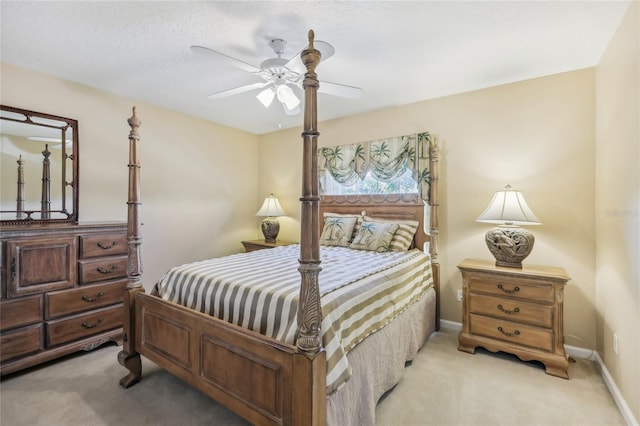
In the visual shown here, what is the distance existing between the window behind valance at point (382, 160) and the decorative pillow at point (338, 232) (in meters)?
0.58

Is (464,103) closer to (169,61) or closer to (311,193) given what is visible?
(311,193)

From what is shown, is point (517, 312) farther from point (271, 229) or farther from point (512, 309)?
point (271, 229)

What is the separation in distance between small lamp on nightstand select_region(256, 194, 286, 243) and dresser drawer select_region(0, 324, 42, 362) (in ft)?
8.12

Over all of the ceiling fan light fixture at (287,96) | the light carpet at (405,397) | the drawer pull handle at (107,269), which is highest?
the ceiling fan light fixture at (287,96)

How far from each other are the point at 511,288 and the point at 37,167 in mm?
4213

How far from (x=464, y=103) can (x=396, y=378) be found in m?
2.69

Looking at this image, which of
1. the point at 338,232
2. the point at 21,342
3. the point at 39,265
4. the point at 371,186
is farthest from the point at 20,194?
the point at 371,186

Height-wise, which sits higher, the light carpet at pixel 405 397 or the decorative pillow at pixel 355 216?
the decorative pillow at pixel 355 216

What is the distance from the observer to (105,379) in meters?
2.16

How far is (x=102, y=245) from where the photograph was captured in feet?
8.61

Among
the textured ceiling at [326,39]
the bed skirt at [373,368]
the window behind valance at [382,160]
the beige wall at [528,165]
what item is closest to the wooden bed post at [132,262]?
the textured ceiling at [326,39]

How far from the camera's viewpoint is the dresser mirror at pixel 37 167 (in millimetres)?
2467

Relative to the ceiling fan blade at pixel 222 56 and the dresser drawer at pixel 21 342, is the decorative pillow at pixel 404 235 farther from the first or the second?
the dresser drawer at pixel 21 342

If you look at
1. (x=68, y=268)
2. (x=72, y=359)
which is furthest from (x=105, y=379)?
(x=68, y=268)
